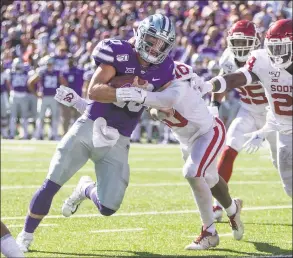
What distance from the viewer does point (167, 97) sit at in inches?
206

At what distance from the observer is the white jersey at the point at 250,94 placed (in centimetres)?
728

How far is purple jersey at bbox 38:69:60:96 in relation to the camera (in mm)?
14797

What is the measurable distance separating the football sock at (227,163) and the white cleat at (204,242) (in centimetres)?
132

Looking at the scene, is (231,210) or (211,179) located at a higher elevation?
(211,179)

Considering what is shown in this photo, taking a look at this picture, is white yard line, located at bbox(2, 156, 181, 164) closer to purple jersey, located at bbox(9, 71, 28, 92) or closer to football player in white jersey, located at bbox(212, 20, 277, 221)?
purple jersey, located at bbox(9, 71, 28, 92)

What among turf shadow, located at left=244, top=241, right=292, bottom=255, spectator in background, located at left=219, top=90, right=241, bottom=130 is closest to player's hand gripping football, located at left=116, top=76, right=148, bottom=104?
turf shadow, located at left=244, top=241, right=292, bottom=255

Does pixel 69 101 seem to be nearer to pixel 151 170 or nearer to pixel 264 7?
pixel 151 170

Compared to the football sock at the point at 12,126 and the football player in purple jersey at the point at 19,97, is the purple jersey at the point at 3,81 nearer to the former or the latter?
the football player in purple jersey at the point at 19,97

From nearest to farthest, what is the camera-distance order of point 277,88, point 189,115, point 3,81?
point 189,115 → point 277,88 → point 3,81

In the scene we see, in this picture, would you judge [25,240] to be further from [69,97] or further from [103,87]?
[103,87]

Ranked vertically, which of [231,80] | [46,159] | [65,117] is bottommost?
[65,117]

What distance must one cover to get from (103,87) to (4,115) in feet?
34.5

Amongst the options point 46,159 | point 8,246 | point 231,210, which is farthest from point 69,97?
point 46,159

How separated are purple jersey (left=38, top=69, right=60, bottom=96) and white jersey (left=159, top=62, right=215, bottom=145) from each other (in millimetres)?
9015
